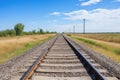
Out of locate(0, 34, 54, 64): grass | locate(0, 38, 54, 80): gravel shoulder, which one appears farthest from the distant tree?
locate(0, 38, 54, 80): gravel shoulder

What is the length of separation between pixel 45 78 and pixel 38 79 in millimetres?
243

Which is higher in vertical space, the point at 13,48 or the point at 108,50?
the point at 13,48

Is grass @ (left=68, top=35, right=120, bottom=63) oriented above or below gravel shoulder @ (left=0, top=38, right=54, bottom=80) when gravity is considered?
below

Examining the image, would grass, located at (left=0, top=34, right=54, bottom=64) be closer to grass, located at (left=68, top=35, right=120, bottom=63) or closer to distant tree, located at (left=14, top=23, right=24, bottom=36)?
grass, located at (left=68, top=35, right=120, bottom=63)

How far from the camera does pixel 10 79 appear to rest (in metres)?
6.11

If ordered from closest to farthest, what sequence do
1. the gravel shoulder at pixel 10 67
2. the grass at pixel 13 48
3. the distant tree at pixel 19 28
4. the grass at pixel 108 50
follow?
the gravel shoulder at pixel 10 67, the grass at pixel 108 50, the grass at pixel 13 48, the distant tree at pixel 19 28

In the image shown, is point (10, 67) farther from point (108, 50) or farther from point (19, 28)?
point (19, 28)

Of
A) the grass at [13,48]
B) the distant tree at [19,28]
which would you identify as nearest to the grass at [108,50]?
the grass at [13,48]

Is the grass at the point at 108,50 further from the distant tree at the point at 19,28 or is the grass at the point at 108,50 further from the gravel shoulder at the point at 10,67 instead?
the distant tree at the point at 19,28

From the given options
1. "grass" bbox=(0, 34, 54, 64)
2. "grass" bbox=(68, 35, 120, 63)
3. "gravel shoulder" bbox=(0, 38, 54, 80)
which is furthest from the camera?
"grass" bbox=(0, 34, 54, 64)

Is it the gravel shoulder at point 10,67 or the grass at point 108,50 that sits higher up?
the gravel shoulder at point 10,67

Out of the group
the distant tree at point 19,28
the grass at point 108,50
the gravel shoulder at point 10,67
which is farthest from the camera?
the distant tree at point 19,28

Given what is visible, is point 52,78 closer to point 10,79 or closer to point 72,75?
point 72,75

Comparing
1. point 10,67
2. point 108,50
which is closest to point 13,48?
point 108,50
